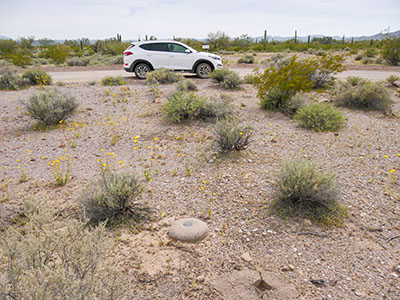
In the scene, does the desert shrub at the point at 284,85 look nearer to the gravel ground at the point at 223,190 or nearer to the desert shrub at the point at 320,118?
the gravel ground at the point at 223,190

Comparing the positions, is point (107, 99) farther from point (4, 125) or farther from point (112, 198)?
point (112, 198)

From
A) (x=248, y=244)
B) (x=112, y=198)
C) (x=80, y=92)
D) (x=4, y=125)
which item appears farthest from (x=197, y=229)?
(x=80, y=92)

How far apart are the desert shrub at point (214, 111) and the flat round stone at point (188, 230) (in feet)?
14.7

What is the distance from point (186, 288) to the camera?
3119mm

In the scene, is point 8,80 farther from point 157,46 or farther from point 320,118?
point 320,118

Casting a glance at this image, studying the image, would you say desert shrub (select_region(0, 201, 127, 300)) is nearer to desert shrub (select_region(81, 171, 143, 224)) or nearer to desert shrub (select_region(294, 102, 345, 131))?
desert shrub (select_region(81, 171, 143, 224))

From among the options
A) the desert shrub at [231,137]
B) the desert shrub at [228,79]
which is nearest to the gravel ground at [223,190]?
the desert shrub at [231,137]

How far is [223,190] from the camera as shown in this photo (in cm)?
491

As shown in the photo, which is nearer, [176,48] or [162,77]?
[162,77]

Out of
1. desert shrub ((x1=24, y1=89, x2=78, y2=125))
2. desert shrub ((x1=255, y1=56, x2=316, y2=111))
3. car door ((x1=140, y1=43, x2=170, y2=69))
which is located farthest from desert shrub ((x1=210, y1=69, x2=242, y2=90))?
desert shrub ((x1=24, y1=89, x2=78, y2=125))

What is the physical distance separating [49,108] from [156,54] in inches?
271

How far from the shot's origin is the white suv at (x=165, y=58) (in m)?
13.5

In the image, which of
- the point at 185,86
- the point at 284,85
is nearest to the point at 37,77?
the point at 185,86

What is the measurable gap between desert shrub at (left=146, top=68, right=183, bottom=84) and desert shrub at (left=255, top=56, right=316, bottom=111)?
4252 millimetres
